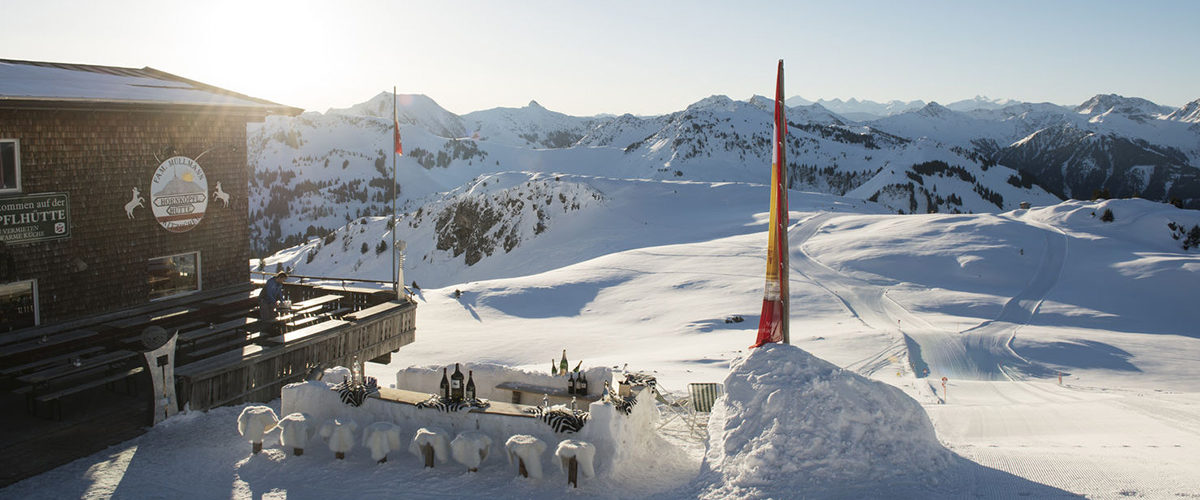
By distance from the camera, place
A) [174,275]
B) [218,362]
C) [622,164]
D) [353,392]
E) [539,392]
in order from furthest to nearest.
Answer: [622,164]
[174,275]
[218,362]
[539,392]
[353,392]

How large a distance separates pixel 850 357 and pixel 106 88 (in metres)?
19.5

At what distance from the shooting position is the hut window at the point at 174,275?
16297 millimetres

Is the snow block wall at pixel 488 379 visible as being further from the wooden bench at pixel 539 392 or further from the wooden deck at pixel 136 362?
the wooden deck at pixel 136 362

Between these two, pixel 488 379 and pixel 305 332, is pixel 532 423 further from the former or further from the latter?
pixel 305 332

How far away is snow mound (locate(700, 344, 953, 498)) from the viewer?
28.0 ft

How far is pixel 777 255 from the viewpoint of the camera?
1067 centimetres

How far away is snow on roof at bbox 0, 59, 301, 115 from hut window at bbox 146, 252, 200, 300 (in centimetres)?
374

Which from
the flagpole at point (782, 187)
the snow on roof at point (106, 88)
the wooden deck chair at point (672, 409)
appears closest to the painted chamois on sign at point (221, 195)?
the snow on roof at point (106, 88)

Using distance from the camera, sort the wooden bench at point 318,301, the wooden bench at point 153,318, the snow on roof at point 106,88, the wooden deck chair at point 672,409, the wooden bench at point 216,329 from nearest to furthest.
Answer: the wooden deck chair at point 672,409 < the snow on roof at point 106,88 < the wooden bench at point 216,329 < the wooden bench at point 153,318 < the wooden bench at point 318,301

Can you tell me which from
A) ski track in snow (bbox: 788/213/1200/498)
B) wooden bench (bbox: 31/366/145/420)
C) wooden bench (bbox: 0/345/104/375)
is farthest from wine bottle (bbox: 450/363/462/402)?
ski track in snow (bbox: 788/213/1200/498)

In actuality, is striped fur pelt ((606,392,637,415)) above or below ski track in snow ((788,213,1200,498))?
above

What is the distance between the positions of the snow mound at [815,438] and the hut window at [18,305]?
1338cm

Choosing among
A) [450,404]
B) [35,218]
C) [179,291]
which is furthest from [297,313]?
[450,404]

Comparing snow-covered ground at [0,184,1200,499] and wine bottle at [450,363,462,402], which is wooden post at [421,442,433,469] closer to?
snow-covered ground at [0,184,1200,499]
